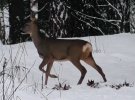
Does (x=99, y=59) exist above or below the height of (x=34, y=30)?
below

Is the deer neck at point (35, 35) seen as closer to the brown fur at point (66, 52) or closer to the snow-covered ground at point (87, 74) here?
the brown fur at point (66, 52)

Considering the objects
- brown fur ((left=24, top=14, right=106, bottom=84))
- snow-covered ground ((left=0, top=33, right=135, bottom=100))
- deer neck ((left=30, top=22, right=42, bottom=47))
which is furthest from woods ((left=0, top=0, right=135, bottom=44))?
brown fur ((left=24, top=14, right=106, bottom=84))

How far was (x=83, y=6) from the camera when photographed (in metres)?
18.8

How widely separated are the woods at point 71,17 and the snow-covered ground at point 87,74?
4.46m

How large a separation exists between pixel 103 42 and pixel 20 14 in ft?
17.5

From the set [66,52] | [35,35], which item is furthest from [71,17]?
[66,52]

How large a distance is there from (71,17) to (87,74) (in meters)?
8.48

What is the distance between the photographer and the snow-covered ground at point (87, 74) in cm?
638

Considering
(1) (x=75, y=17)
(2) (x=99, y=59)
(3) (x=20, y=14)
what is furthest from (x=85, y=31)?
(2) (x=99, y=59)

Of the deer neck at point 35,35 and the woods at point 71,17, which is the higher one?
the deer neck at point 35,35

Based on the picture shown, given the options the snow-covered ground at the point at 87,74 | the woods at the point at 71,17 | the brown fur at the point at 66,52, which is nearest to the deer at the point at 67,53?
the brown fur at the point at 66,52

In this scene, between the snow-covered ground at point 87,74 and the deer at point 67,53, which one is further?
the deer at point 67,53

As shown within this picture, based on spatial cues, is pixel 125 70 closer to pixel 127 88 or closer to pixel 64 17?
pixel 127 88

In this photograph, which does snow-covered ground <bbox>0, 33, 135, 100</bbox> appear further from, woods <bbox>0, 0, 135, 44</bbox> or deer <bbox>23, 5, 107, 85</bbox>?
woods <bbox>0, 0, 135, 44</bbox>
